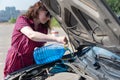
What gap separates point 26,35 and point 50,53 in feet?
1.69

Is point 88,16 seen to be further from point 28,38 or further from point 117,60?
point 28,38

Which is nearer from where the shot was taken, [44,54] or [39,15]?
[44,54]

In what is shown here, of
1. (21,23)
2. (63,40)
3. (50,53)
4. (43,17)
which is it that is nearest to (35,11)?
(43,17)

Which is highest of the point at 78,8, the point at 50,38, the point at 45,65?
the point at 78,8

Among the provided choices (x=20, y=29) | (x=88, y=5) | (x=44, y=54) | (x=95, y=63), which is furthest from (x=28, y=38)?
(x=88, y=5)

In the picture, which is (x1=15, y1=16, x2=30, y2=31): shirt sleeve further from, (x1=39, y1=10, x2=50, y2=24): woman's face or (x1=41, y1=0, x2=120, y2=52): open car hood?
(x1=41, y1=0, x2=120, y2=52): open car hood

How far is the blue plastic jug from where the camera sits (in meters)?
4.41

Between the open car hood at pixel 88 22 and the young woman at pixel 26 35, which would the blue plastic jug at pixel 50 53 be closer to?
the open car hood at pixel 88 22

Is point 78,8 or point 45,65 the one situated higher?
point 78,8

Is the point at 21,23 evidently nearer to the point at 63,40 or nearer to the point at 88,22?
the point at 63,40

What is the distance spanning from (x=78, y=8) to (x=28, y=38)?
1416 millimetres

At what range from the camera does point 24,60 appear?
5113mm

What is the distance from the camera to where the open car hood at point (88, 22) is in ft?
11.2

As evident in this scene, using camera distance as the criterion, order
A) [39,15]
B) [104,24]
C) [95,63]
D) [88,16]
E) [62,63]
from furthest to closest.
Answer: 1. [39,15]
2. [62,63]
3. [95,63]
4. [88,16]
5. [104,24]
